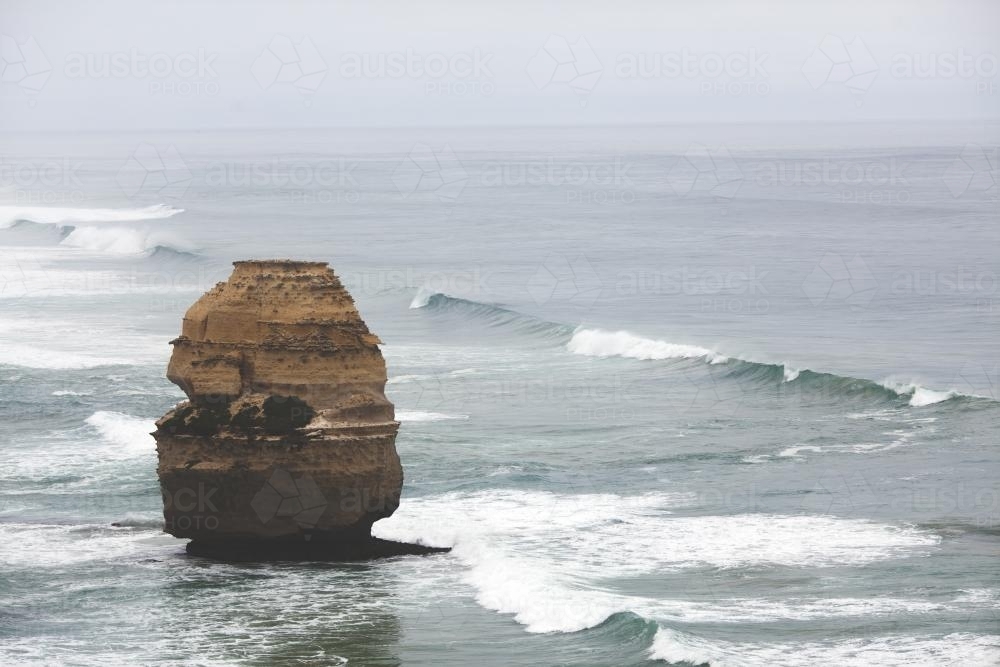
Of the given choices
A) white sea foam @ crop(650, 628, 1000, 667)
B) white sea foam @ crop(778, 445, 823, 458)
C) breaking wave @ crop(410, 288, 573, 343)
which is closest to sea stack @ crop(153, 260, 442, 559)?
white sea foam @ crop(650, 628, 1000, 667)

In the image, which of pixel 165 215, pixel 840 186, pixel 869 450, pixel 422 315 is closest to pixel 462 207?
pixel 165 215

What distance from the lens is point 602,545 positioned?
27453 mm

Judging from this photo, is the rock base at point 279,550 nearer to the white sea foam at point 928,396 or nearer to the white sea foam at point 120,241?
the white sea foam at point 928,396

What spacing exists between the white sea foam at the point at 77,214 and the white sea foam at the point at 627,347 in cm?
5920

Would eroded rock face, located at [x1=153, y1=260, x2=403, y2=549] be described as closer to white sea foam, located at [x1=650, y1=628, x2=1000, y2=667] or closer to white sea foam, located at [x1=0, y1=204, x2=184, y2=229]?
white sea foam, located at [x1=650, y1=628, x2=1000, y2=667]

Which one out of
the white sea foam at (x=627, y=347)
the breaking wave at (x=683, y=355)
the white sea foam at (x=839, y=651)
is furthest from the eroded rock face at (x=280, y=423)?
the white sea foam at (x=627, y=347)

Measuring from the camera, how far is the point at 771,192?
5192 inches

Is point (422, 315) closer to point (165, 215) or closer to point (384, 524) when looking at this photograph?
point (384, 524)

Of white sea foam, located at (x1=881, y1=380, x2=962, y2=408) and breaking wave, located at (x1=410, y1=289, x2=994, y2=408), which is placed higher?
breaking wave, located at (x1=410, y1=289, x2=994, y2=408)

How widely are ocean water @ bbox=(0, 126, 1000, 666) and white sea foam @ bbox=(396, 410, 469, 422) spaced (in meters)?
0.11

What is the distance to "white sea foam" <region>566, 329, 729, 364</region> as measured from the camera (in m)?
50.9

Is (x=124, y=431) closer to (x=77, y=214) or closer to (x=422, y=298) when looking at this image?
(x=422, y=298)

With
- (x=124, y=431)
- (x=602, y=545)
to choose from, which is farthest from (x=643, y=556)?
(x=124, y=431)

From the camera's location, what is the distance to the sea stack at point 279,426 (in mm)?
24875
